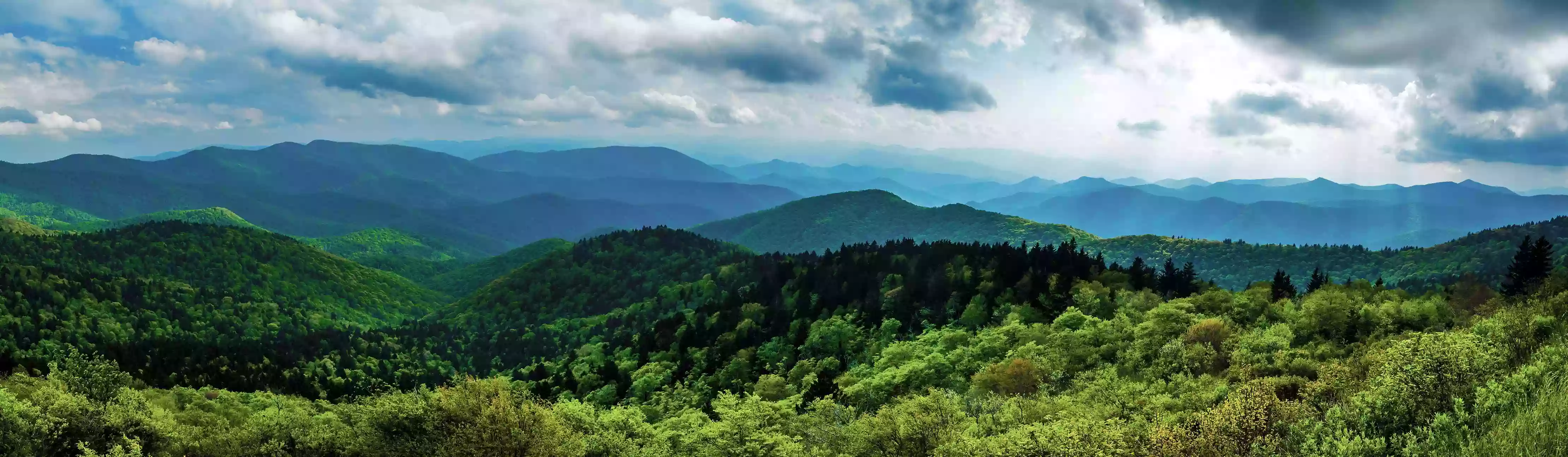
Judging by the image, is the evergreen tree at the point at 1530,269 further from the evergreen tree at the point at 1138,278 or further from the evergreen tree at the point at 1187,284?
the evergreen tree at the point at 1138,278

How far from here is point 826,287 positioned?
180 metres

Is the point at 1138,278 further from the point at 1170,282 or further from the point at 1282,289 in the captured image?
the point at 1282,289

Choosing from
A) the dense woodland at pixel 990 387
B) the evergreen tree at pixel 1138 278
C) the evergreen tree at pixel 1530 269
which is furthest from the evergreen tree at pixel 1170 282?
the evergreen tree at pixel 1530 269

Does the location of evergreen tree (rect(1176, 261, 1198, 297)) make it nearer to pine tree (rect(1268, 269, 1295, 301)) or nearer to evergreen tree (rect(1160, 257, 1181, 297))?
evergreen tree (rect(1160, 257, 1181, 297))

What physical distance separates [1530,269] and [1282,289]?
29617 mm

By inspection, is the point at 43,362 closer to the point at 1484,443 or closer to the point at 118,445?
the point at 118,445

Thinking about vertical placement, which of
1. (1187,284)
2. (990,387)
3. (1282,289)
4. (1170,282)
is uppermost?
(1282,289)

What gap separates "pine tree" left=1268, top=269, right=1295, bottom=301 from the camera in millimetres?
114188

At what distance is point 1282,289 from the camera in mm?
120000

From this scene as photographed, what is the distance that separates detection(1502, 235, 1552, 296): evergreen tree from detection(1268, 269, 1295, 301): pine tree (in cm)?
2492

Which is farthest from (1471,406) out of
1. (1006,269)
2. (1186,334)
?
(1006,269)

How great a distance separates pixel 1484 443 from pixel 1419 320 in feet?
211

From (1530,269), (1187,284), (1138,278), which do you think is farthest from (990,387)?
(1530,269)

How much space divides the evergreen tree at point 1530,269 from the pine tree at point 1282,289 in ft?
81.8
